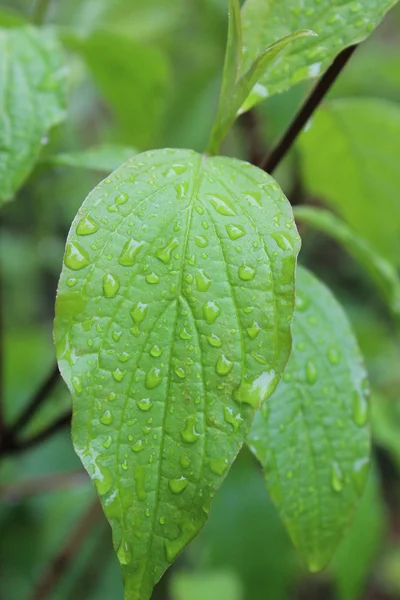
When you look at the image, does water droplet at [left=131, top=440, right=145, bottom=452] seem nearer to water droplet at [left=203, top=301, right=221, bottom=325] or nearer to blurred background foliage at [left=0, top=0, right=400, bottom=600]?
water droplet at [left=203, top=301, right=221, bottom=325]

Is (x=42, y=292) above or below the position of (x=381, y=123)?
below

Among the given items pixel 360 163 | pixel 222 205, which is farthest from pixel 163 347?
pixel 360 163

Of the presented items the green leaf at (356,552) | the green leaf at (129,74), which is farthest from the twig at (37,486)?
the green leaf at (129,74)

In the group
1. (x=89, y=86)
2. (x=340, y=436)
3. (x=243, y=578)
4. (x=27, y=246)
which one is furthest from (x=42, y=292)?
(x=340, y=436)

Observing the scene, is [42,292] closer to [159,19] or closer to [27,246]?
[27,246]

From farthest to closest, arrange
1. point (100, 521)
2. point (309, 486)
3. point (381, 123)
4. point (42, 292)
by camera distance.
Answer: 1. point (42, 292)
2. point (100, 521)
3. point (381, 123)
4. point (309, 486)

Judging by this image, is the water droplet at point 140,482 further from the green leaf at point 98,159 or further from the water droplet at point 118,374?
the green leaf at point 98,159

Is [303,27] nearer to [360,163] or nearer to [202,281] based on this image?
[202,281]

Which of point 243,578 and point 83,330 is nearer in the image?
point 83,330

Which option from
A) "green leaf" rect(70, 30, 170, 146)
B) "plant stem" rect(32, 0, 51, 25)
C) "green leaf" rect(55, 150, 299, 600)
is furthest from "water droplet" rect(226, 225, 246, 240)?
"plant stem" rect(32, 0, 51, 25)
